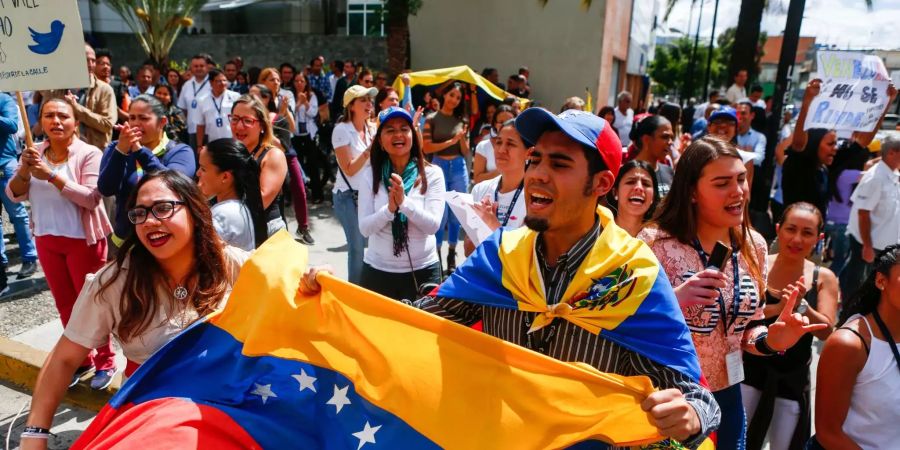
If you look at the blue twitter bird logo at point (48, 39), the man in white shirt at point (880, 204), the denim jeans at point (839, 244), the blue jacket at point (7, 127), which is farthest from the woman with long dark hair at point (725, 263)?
the blue jacket at point (7, 127)

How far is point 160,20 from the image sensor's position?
22.5m

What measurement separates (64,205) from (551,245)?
4.00 meters

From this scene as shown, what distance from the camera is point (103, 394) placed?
13.4ft

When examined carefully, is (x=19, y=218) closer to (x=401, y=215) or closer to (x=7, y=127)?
(x=7, y=127)

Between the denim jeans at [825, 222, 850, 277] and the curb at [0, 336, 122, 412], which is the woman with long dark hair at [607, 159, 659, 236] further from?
the denim jeans at [825, 222, 850, 277]

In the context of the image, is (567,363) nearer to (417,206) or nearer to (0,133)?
(417,206)

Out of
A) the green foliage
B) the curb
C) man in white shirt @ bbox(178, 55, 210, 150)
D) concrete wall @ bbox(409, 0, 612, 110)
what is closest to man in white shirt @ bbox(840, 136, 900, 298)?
the curb

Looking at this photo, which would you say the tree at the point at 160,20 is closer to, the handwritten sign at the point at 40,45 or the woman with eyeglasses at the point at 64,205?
the woman with eyeglasses at the point at 64,205

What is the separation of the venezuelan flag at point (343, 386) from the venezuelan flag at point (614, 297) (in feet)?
0.49

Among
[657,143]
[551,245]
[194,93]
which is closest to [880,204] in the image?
[657,143]

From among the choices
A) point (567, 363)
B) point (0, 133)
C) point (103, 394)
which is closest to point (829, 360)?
point (567, 363)

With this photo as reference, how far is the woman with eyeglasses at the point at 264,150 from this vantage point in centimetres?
437

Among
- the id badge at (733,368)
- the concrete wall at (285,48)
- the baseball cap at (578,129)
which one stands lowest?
the id badge at (733,368)

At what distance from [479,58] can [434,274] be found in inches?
624
